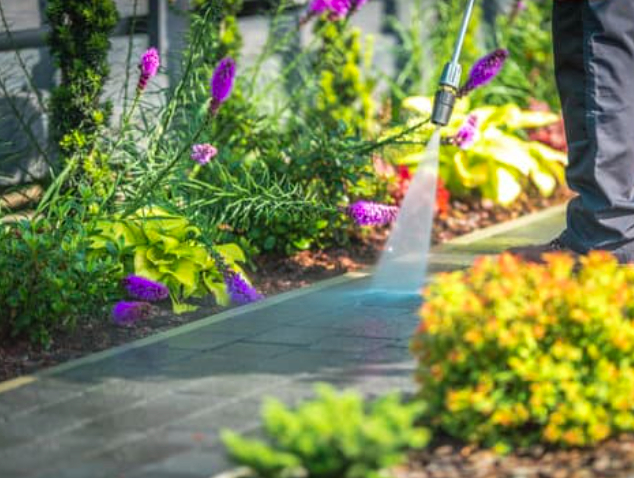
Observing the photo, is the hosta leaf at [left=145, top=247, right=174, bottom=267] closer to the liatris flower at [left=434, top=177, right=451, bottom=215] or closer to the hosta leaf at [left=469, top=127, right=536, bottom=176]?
the liatris flower at [left=434, top=177, right=451, bottom=215]

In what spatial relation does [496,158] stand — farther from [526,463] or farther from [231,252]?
[526,463]

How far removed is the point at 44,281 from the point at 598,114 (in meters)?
1.93

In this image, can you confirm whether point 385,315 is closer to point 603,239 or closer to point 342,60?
point 603,239

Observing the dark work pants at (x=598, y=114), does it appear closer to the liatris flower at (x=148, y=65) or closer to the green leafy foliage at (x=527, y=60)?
the liatris flower at (x=148, y=65)

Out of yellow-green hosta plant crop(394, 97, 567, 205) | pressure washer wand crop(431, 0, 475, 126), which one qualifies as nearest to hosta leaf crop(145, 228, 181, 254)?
pressure washer wand crop(431, 0, 475, 126)

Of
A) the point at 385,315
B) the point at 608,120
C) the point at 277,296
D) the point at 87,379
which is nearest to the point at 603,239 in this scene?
the point at 608,120

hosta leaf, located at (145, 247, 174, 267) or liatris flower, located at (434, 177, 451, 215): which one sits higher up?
hosta leaf, located at (145, 247, 174, 267)

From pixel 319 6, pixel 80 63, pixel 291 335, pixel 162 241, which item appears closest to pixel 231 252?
pixel 162 241

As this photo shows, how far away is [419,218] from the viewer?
20.8 feet

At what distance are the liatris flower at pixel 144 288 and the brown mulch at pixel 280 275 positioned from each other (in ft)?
0.30

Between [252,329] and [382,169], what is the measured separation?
7.04ft

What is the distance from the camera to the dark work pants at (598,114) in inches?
181

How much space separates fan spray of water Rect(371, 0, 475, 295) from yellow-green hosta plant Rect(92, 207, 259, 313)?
619 millimetres

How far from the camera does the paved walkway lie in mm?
3270
